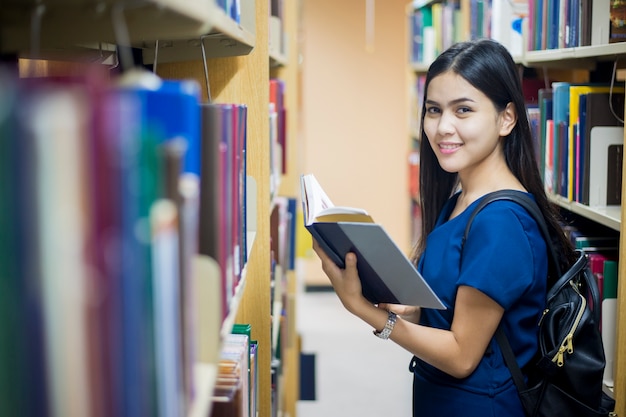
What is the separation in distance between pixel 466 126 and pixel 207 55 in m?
0.56

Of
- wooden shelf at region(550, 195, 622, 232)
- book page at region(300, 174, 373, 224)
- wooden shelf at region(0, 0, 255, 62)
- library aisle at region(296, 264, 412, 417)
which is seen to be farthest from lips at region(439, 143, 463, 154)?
library aisle at region(296, 264, 412, 417)

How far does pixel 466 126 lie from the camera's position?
160 cm

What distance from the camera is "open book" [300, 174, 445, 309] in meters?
1.21

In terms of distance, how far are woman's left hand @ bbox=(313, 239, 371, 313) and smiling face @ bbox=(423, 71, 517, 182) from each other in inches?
14.7

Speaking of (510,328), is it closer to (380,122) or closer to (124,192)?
(124,192)

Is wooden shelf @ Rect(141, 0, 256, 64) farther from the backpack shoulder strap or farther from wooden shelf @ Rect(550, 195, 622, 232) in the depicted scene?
wooden shelf @ Rect(550, 195, 622, 232)

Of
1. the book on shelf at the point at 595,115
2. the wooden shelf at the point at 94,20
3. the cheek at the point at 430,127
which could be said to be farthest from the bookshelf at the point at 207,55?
the book on shelf at the point at 595,115

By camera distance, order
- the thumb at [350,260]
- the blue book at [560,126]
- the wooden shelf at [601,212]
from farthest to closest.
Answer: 1. the blue book at [560,126]
2. the wooden shelf at [601,212]
3. the thumb at [350,260]

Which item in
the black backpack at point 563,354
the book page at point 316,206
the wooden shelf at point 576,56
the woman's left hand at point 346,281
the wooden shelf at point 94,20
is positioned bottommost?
the black backpack at point 563,354

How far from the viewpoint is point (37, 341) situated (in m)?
0.53

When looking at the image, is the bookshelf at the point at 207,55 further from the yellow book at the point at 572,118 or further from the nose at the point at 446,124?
the yellow book at the point at 572,118

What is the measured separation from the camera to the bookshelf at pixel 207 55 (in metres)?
0.67

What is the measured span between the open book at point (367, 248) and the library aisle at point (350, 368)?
211cm

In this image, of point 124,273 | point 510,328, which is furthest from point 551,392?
point 124,273
